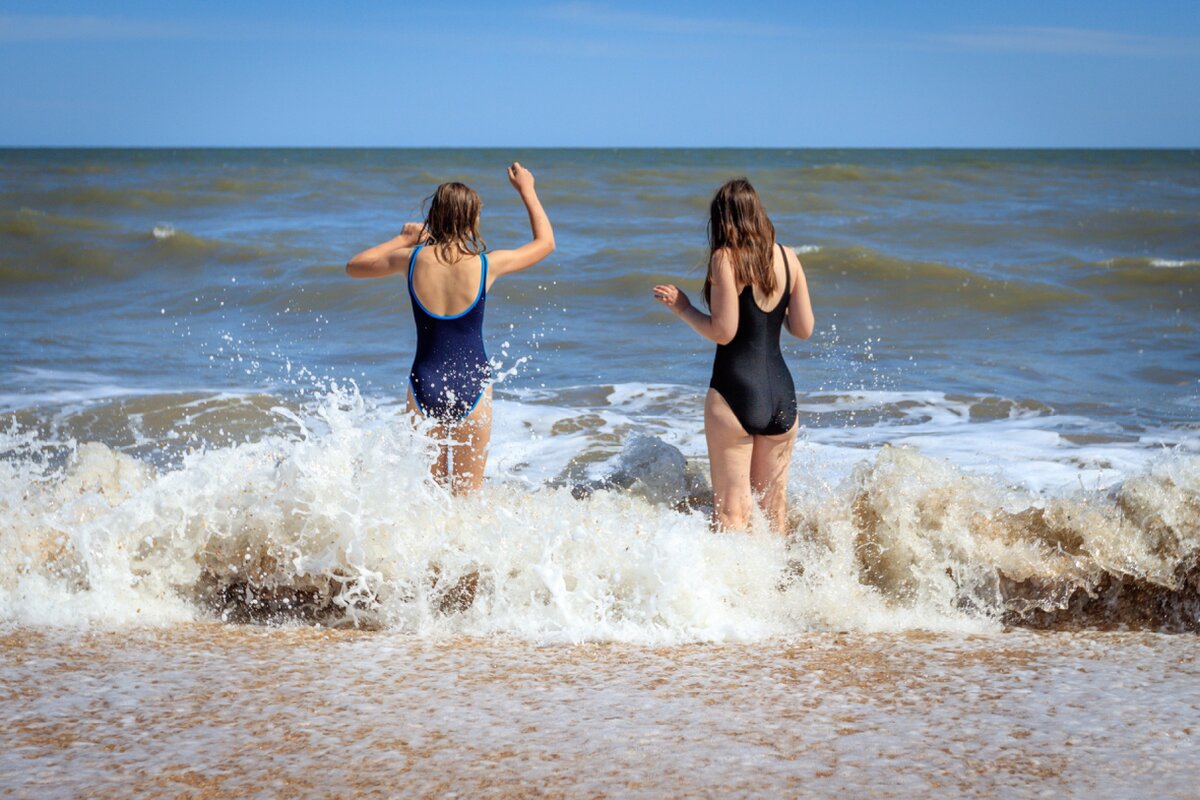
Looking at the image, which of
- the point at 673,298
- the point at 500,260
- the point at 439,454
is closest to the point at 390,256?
the point at 500,260

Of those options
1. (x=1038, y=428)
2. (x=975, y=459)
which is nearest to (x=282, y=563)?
(x=975, y=459)

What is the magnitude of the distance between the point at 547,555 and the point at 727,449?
90 cm

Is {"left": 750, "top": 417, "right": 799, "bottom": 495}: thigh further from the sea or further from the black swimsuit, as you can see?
the sea

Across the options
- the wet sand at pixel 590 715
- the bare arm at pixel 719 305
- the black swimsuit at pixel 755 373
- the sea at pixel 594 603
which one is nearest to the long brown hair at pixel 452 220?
the sea at pixel 594 603

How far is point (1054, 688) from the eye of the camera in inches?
135

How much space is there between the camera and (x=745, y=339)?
14.9 feet

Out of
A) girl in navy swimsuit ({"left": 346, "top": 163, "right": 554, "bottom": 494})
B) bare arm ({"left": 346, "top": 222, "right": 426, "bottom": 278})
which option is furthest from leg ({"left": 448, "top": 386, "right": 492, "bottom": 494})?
bare arm ({"left": 346, "top": 222, "right": 426, "bottom": 278})

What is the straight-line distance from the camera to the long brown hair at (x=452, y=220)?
4.78 meters

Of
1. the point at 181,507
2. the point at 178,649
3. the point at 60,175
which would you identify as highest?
the point at 60,175

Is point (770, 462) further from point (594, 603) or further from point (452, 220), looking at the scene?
point (452, 220)

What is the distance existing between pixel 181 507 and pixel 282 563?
46 centimetres

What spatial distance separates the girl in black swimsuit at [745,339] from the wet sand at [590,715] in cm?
85

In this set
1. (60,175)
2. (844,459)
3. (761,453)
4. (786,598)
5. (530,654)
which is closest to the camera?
(530,654)

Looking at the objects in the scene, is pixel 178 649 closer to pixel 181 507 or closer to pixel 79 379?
pixel 181 507
